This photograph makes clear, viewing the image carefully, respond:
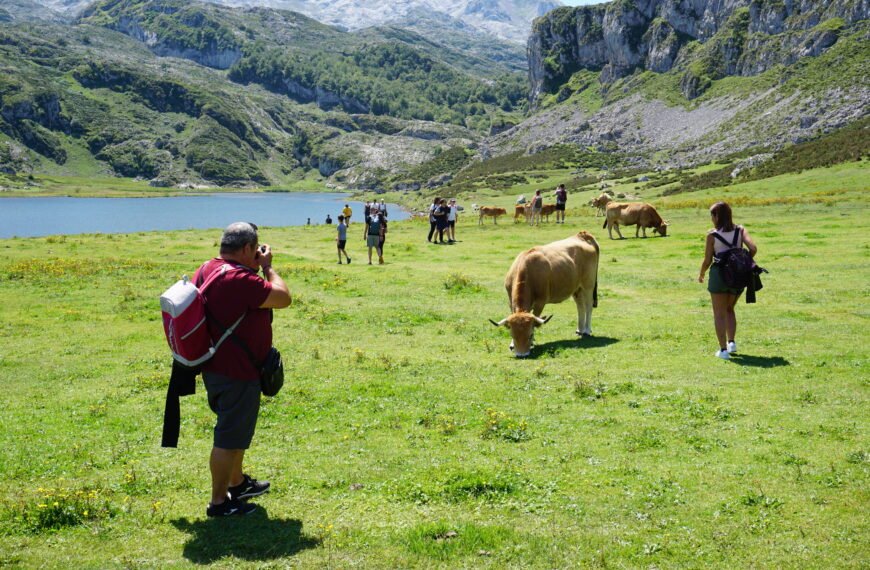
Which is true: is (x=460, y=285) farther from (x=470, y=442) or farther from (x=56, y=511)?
(x=56, y=511)

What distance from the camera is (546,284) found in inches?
654

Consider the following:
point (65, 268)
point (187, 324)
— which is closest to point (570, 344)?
point (187, 324)

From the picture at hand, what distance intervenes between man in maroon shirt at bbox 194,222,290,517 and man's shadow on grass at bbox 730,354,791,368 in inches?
405

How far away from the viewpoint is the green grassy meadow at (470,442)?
7023 mm

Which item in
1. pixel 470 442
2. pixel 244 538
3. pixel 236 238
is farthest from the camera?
pixel 470 442

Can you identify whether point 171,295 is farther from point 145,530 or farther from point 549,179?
point 549,179

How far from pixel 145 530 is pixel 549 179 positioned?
184853 mm

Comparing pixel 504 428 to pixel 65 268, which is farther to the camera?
pixel 65 268

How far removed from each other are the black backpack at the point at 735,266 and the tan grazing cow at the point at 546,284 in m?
3.84

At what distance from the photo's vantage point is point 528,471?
8898 mm

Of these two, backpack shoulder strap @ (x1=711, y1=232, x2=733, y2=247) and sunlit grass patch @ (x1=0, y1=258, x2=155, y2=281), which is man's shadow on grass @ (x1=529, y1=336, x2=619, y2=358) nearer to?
backpack shoulder strap @ (x1=711, y1=232, x2=733, y2=247)

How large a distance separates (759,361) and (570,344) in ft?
14.1

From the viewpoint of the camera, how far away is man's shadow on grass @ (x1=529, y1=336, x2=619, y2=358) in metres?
15.8

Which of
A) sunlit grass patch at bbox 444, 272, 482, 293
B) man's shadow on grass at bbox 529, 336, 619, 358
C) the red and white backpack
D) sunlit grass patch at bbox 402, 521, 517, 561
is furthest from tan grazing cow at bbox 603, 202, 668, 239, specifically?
the red and white backpack
